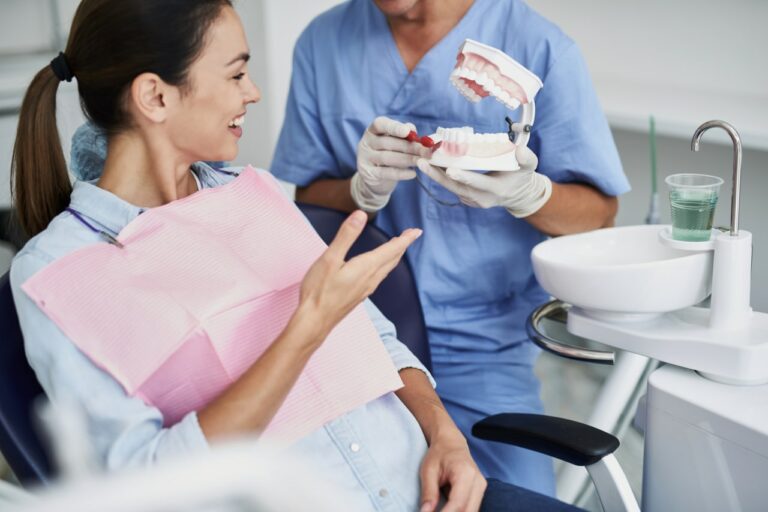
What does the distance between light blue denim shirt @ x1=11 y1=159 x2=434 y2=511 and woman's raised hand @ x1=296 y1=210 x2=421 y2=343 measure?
186 millimetres

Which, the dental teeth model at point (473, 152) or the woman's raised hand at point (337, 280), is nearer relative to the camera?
the woman's raised hand at point (337, 280)

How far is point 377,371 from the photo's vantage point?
1.24 metres

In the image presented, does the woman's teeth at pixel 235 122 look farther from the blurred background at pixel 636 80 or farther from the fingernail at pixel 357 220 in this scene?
the blurred background at pixel 636 80

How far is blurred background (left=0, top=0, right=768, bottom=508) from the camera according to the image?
2.30 metres

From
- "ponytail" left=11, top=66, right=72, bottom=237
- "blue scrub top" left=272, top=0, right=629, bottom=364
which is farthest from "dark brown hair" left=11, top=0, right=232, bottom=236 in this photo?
"blue scrub top" left=272, top=0, right=629, bottom=364

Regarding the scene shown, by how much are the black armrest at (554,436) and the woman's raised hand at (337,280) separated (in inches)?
14.3

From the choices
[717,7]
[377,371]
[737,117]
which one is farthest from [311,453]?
[717,7]

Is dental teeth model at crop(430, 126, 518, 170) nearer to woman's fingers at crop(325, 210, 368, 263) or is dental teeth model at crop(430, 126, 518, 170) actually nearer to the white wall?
woman's fingers at crop(325, 210, 368, 263)

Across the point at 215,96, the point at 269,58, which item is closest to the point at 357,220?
the point at 215,96

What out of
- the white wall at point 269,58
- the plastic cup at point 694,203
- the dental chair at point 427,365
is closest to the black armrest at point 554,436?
the dental chair at point 427,365

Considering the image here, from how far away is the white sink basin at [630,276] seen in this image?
1.22m

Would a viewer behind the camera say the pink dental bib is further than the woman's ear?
No

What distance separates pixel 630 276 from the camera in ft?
4.00

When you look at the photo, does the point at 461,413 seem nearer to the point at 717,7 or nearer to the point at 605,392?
the point at 605,392
